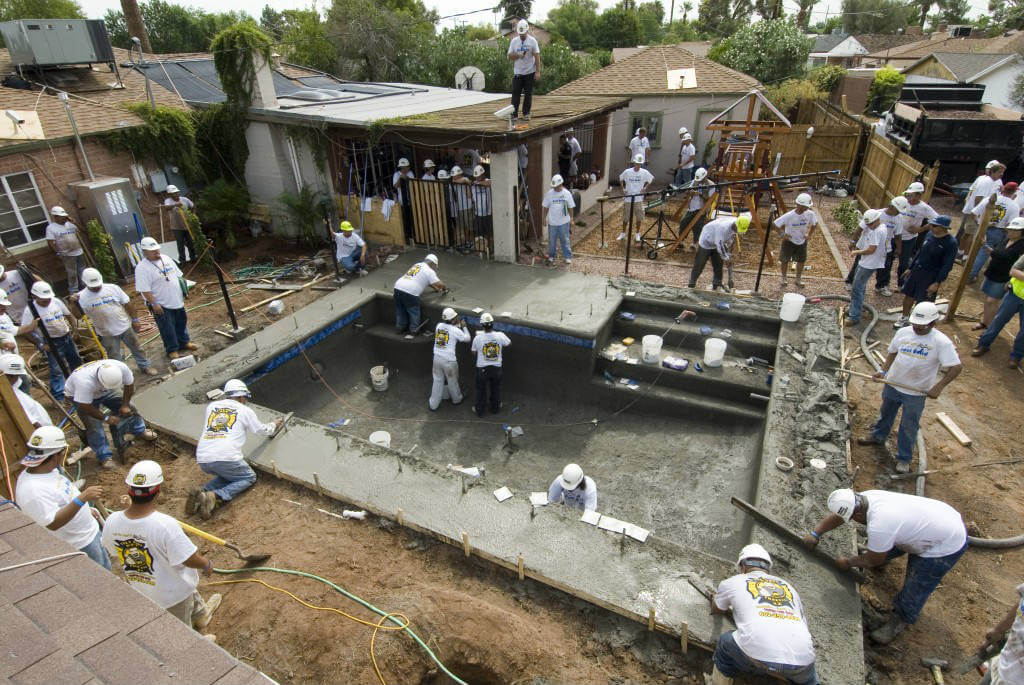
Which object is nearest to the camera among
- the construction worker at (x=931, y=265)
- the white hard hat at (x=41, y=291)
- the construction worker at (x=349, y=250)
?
the white hard hat at (x=41, y=291)

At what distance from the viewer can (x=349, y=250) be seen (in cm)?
1099

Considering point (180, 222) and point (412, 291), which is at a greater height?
point (180, 222)

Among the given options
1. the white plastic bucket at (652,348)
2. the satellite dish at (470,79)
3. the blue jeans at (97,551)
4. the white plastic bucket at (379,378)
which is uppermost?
the satellite dish at (470,79)

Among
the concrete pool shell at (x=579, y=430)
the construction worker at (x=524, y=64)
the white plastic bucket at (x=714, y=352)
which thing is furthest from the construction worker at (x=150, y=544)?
the construction worker at (x=524, y=64)

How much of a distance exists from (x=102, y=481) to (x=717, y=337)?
8726 millimetres

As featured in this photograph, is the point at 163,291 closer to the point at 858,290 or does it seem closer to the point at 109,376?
the point at 109,376

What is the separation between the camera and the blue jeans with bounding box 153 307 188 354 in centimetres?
830

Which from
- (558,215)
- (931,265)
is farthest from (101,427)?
(931,265)

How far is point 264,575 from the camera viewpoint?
16.2 feet

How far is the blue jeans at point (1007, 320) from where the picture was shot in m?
7.34

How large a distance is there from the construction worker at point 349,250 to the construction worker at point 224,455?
5.30 metres

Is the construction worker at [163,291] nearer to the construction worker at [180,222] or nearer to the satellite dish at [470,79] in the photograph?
the construction worker at [180,222]

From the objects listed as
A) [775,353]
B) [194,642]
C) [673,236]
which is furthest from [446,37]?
[194,642]

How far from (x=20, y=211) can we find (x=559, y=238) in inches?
416
